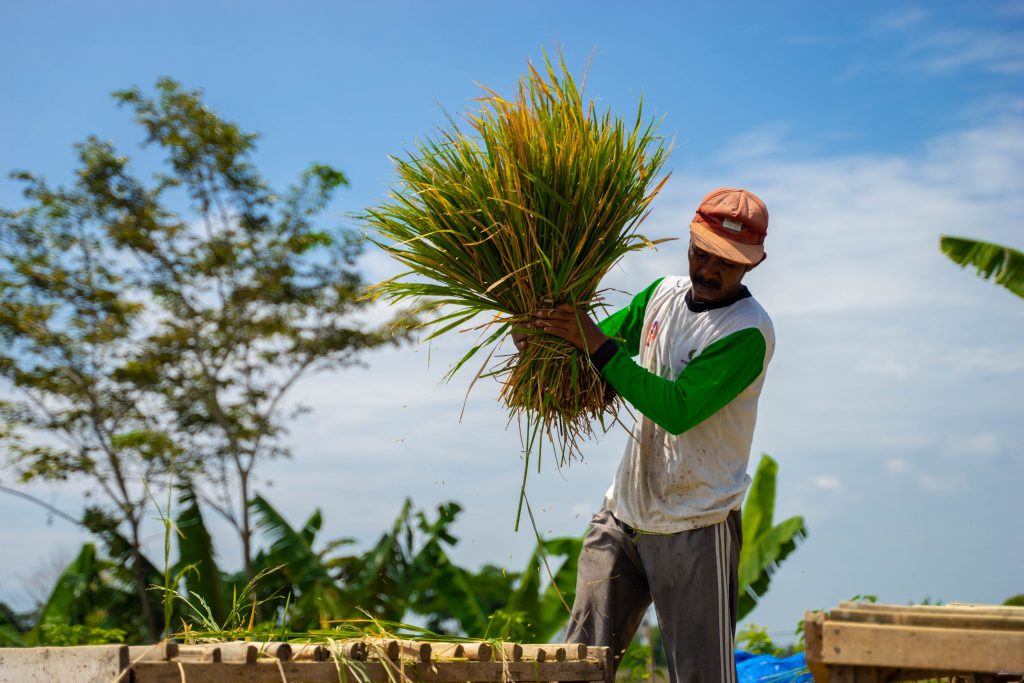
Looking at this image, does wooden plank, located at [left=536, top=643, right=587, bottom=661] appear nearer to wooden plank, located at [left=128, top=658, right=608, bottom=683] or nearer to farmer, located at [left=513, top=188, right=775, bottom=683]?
wooden plank, located at [left=128, top=658, right=608, bottom=683]

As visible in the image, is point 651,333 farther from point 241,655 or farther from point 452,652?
point 241,655

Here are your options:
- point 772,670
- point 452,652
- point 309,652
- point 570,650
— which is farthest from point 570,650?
point 772,670

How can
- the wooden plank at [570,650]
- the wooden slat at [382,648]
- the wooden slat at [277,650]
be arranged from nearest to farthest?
the wooden slat at [277,650] < the wooden slat at [382,648] < the wooden plank at [570,650]

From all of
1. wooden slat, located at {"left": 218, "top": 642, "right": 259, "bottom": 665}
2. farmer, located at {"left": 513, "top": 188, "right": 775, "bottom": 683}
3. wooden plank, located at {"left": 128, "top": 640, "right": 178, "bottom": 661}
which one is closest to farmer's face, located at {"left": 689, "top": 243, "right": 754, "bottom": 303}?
farmer, located at {"left": 513, "top": 188, "right": 775, "bottom": 683}

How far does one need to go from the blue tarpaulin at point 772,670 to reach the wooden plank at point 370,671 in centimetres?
176

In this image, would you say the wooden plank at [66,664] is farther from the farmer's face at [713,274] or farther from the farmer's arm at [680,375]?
the farmer's face at [713,274]

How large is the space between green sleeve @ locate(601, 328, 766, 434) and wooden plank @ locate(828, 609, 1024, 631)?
3.18 feet

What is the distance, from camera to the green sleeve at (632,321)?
316 cm

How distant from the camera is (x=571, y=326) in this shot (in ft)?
9.00

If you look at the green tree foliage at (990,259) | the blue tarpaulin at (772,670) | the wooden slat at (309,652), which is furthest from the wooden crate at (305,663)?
the green tree foliage at (990,259)

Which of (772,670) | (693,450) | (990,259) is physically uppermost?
(990,259)

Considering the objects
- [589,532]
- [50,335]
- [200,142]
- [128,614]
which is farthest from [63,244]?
[589,532]

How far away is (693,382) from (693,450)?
21 cm

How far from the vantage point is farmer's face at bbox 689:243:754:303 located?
2.79 meters
